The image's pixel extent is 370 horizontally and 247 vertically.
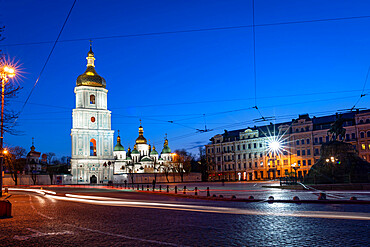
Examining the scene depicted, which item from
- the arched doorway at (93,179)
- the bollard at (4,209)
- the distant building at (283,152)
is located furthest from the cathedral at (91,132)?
the bollard at (4,209)

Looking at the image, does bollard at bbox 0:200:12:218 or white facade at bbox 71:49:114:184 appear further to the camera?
white facade at bbox 71:49:114:184

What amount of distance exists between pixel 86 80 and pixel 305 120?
2162 inches

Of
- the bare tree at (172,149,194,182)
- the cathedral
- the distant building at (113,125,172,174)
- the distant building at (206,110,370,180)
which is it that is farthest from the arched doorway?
the distant building at (206,110,370,180)

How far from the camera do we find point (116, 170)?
106750mm

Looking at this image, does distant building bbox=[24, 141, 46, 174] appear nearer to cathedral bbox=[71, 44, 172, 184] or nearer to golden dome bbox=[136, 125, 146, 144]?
cathedral bbox=[71, 44, 172, 184]

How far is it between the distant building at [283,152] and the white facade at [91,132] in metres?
27.3

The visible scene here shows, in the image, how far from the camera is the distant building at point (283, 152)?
71688 mm

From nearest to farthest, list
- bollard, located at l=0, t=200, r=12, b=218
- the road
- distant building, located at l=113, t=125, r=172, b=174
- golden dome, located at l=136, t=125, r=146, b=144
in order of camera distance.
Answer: the road < bollard, located at l=0, t=200, r=12, b=218 < distant building, located at l=113, t=125, r=172, b=174 < golden dome, located at l=136, t=125, r=146, b=144

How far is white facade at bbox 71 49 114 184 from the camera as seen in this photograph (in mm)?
91438

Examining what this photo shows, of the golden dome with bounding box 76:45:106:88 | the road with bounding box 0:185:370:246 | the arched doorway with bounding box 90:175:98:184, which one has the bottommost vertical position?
the arched doorway with bounding box 90:175:98:184

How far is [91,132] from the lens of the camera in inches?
3698

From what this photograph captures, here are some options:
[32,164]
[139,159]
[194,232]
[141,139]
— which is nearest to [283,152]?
[139,159]

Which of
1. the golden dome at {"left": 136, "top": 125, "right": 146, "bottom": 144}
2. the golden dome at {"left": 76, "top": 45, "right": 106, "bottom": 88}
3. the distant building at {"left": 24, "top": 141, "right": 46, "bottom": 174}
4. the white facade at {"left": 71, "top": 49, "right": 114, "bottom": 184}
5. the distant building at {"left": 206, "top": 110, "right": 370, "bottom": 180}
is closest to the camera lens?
the distant building at {"left": 206, "top": 110, "right": 370, "bottom": 180}

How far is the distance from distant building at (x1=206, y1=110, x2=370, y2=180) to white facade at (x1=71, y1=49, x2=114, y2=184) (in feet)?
89.5
